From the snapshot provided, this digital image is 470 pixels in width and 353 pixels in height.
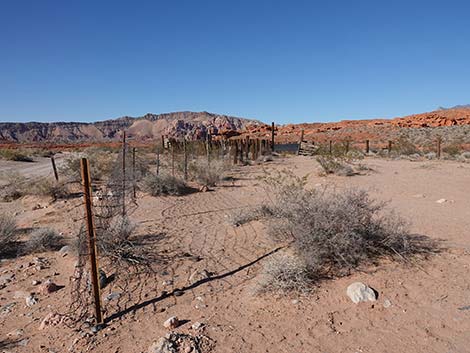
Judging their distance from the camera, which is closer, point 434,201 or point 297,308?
point 297,308

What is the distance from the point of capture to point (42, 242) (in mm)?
6547

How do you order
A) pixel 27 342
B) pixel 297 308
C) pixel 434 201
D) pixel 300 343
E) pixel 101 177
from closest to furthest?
pixel 300 343
pixel 27 342
pixel 297 308
pixel 434 201
pixel 101 177

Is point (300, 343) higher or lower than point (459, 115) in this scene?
lower

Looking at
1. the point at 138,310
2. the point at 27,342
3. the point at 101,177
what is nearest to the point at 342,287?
the point at 138,310

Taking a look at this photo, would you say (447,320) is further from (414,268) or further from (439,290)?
(414,268)

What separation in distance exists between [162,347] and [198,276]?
68.1 inches

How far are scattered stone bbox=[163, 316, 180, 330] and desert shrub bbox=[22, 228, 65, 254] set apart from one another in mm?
3820

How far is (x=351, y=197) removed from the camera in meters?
5.60

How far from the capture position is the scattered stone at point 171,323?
12.5 ft

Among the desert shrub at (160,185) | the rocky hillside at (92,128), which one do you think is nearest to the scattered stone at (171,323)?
the desert shrub at (160,185)

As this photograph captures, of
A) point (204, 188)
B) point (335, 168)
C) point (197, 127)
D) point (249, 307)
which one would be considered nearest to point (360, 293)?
point (249, 307)

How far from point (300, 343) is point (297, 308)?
0.58 metres

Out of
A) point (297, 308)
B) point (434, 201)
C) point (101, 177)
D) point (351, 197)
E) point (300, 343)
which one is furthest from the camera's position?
point (101, 177)

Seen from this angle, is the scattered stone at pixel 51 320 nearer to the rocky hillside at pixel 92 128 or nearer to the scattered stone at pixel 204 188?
the scattered stone at pixel 204 188
